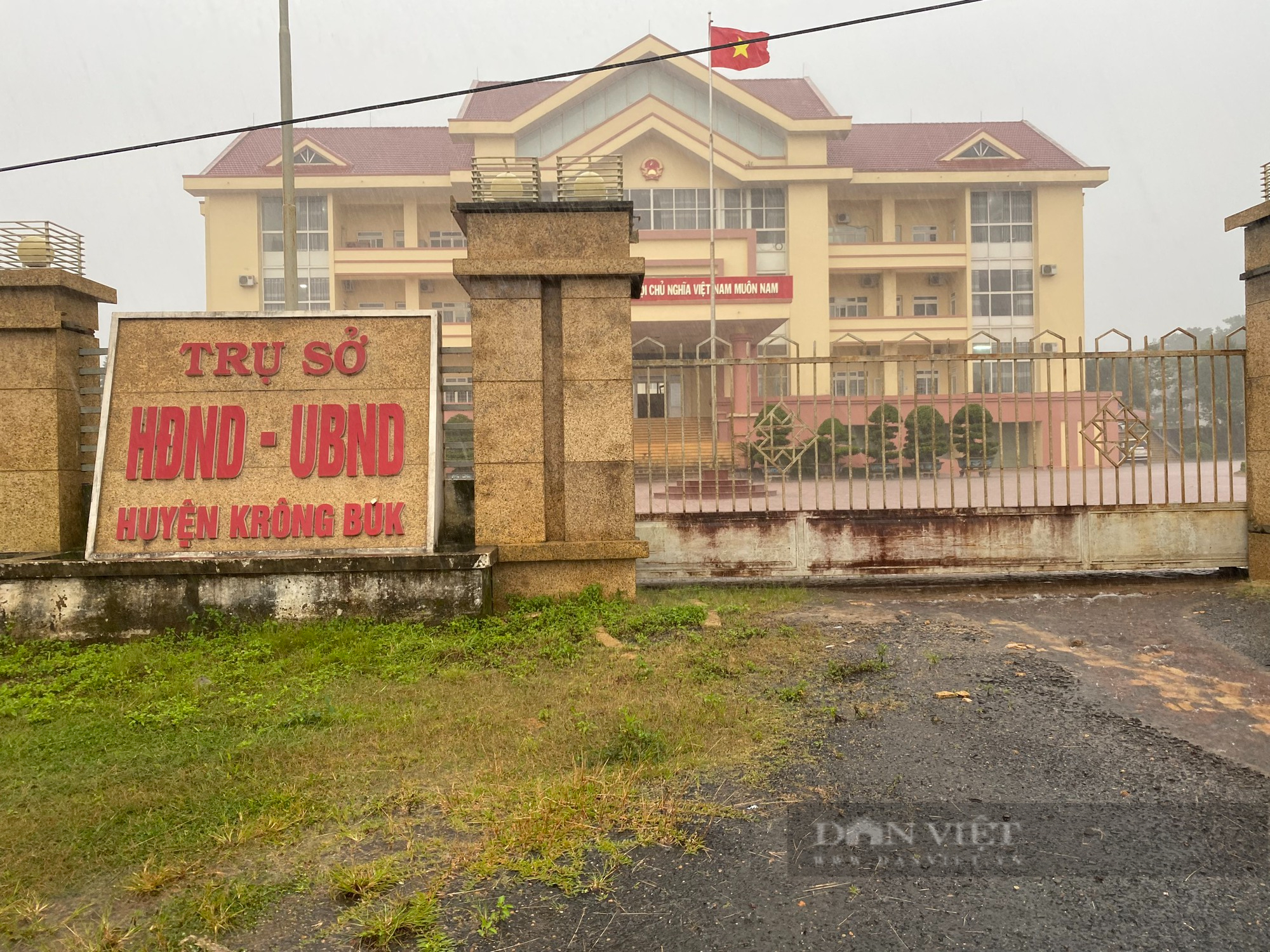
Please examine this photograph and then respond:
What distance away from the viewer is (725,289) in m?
29.0

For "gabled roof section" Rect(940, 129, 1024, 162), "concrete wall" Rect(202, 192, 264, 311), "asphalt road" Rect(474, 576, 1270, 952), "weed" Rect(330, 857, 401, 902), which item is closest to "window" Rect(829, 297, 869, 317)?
"gabled roof section" Rect(940, 129, 1024, 162)

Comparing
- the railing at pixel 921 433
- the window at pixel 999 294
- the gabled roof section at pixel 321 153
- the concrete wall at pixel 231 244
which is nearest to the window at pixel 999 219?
the window at pixel 999 294

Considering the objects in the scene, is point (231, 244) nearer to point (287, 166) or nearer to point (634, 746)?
point (287, 166)

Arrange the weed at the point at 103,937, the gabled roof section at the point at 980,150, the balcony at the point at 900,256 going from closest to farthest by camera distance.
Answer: the weed at the point at 103,937, the balcony at the point at 900,256, the gabled roof section at the point at 980,150

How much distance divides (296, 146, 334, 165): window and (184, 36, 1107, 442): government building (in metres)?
0.08

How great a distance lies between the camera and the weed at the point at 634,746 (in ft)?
12.7

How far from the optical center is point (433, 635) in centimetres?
618

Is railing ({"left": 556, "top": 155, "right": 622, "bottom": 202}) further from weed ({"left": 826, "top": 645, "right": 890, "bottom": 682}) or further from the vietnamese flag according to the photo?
the vietnamese flag

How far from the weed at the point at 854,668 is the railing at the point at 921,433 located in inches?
82.9

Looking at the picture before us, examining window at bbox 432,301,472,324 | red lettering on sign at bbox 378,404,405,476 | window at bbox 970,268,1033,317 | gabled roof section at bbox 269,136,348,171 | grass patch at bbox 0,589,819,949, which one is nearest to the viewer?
grass patch at bbox 0,589,819,949

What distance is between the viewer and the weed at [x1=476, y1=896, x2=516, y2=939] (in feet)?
8.59

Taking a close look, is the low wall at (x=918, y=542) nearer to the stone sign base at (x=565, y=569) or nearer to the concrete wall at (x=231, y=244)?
the stone sign base at (x=565, y=569)

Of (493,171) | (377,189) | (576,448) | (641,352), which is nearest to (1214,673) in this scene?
(576,448)

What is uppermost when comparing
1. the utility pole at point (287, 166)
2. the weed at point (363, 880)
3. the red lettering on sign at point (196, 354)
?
the utility pole at point (287, 166)
